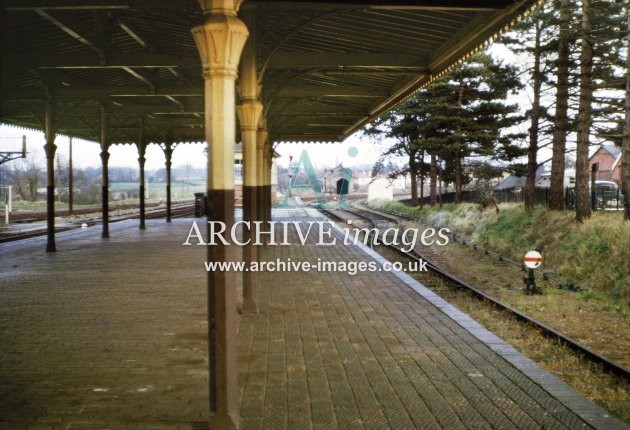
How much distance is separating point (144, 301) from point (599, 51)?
16.2m

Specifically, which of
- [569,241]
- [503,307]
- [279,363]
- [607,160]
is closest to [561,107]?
[569,241]

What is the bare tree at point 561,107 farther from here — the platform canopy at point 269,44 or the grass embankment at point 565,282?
the platform canopy at point 269,44

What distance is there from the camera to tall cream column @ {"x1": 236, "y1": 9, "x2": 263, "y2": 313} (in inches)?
246

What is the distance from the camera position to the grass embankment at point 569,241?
34.8ft

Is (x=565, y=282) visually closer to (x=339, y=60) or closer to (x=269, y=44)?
(x=339, y=60)

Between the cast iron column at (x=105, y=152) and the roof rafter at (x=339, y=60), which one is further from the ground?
the roof rafter at (x=339, y=60)

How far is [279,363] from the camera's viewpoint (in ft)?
16.0

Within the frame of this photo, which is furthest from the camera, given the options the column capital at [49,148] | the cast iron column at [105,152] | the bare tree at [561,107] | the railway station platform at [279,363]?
the bare tree at [561,107]

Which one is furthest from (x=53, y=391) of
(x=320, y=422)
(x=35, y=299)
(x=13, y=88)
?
(x=13, y=88)

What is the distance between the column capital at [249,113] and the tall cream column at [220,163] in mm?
2936

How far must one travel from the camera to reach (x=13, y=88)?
1182 centimetres

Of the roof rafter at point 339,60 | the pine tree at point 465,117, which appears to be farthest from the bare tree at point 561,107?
the roof rafter at point 339,60

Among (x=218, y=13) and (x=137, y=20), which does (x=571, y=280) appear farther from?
(x=218, y=13)

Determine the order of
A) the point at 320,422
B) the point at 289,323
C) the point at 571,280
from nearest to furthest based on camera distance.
Answer: the point at 320,422
the point at 289,323
the point at 571,280
